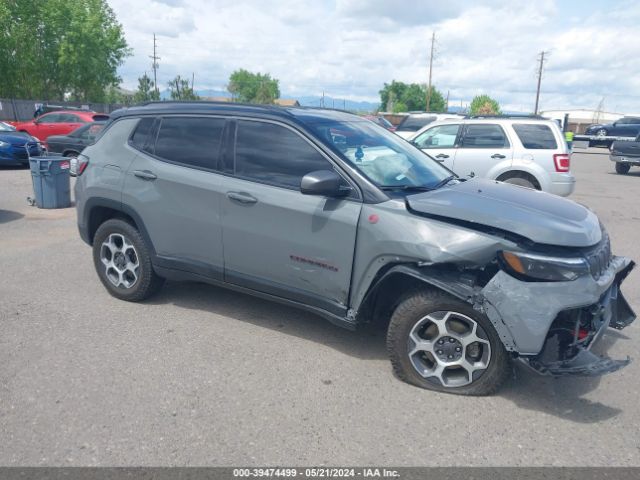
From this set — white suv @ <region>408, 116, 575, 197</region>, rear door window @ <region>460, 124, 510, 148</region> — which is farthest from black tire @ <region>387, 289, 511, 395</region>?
rear door window @ <region>460, 124, 510, 148</region>

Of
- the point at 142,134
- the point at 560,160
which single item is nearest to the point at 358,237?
the point at 142,134

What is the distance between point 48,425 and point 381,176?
2.71m

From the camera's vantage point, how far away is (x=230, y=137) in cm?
435

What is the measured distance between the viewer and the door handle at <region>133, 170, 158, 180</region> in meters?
4.62

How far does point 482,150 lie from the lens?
950 centimetres

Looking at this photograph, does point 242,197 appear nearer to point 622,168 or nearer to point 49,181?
point 49,181

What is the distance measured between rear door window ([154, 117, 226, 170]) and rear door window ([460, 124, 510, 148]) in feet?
20.8

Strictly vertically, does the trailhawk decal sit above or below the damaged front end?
above

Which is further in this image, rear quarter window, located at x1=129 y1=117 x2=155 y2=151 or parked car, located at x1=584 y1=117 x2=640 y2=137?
parked car, located at x1=584 y1=117 x2=640 y2=137

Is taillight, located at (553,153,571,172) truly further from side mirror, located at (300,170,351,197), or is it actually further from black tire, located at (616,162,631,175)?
black tire, located at (616,162,631,175)

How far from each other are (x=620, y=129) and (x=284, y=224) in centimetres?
3328

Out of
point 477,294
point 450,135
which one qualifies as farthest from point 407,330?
point 450,135

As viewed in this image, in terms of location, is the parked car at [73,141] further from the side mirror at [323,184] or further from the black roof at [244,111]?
the side mirror at [323,184]

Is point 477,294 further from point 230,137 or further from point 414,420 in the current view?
point 230,137
